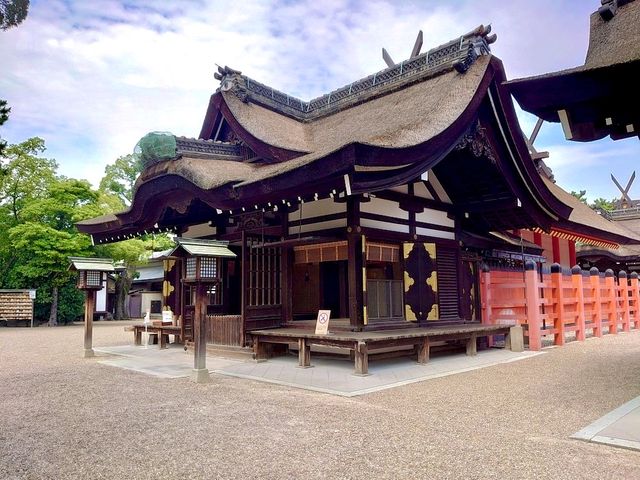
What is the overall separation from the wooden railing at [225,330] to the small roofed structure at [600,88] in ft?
20.8

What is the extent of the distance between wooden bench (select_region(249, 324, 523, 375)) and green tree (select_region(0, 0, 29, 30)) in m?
5.51

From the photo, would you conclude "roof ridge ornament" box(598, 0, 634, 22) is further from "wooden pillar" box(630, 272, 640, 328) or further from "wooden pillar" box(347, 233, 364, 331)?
"wooden pillar" box(630, 272, 640, 328)

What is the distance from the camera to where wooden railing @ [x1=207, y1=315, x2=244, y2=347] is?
9.02 metres

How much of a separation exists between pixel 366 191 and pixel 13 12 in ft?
16.5

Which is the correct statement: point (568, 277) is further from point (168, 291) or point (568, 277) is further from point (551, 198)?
point (168, 291)

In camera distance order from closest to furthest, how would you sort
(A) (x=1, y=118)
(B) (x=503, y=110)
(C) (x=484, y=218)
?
(A) (x=1, y=118)
(B) (x=503, y=110)
(C) (x=484, y=218)

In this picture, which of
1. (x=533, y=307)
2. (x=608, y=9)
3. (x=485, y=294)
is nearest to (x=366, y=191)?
(x=608, y=9)

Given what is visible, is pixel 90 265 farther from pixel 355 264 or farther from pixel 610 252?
pixel 610 252

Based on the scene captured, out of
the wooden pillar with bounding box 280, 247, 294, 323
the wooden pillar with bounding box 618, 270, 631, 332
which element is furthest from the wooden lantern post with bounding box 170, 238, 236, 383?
the wooden pillar with bounding box 618, 270, 631, 332

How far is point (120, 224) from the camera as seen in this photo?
11.5 meters

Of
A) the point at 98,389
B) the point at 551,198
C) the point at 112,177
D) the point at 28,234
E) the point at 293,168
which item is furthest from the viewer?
the point at 112,177

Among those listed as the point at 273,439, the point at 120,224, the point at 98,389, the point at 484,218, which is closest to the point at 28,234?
the point at 120,224

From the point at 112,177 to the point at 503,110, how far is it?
24836 millimetres

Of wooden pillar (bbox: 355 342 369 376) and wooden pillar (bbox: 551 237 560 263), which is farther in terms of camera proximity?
wooden pillar (bbox: 551 237 560 263)
